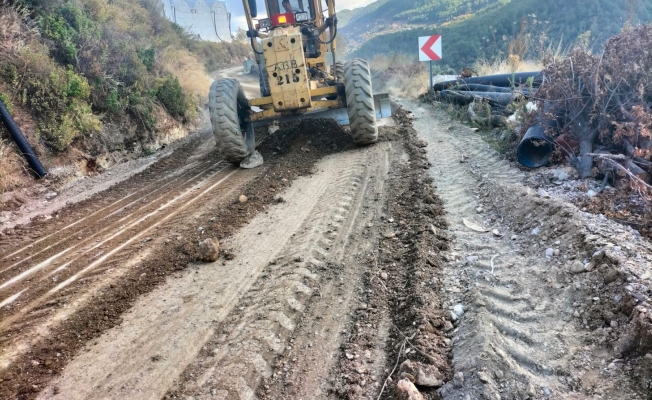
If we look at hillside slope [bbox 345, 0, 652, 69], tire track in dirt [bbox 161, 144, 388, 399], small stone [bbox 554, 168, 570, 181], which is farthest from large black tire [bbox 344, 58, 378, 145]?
hillside slope [bbox 345, 0, 652, 69]

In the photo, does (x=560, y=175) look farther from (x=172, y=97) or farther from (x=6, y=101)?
(x=172, y=97)

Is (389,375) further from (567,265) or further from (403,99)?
(403,99)

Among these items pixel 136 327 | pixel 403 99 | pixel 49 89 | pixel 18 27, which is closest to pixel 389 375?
pixel 136 327

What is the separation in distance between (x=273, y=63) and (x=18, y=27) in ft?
18.0

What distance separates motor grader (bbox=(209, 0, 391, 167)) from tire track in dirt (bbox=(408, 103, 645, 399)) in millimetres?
2697

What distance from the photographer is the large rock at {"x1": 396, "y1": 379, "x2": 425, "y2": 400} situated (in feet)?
6.96

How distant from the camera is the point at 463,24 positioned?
28.2 m

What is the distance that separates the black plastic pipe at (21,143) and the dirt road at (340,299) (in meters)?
2.13

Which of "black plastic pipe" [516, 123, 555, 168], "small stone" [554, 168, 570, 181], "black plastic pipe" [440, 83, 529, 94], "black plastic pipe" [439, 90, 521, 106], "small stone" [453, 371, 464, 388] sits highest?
"black plastic pipe" [440, 83, 529, 94]

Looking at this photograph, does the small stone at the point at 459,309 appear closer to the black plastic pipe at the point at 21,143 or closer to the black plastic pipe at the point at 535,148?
the black plastic pipe at the point at 535,148

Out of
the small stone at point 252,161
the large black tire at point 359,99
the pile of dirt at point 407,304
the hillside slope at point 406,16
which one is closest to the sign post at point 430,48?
the large black tire at point 359,99

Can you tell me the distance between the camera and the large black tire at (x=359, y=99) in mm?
6922

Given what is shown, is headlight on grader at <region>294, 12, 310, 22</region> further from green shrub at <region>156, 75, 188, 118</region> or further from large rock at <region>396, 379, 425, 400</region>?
large rock at <region>396, 379, 425, 400</region>

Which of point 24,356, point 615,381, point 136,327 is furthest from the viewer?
point 136,327
